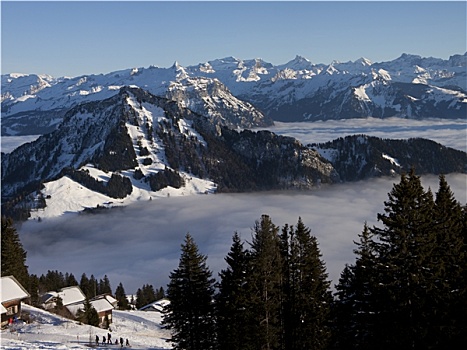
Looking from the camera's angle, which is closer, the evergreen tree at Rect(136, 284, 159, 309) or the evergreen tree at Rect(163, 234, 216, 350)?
the evergreen tree at Rect(163, 234, 216, 350)

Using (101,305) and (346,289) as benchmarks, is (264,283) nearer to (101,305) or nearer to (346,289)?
(346,289)

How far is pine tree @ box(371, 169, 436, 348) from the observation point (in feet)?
97.8

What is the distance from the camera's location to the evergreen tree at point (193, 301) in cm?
4409

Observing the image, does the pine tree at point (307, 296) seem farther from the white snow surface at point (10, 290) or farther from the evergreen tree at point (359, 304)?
the white snow surface at point (10, 290)

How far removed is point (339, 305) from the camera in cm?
4494

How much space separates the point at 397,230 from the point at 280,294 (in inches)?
518

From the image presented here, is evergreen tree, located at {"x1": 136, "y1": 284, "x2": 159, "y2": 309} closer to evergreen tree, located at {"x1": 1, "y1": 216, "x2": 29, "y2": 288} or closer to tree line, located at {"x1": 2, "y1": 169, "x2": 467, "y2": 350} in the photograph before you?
evergreen tree, located at {"x1": 1, "y1": 216, "x2": 29, "y2": 288}

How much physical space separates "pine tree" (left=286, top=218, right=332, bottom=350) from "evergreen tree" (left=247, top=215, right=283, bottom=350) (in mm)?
1919

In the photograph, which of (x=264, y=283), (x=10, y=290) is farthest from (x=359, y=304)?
(x=10, y=290)

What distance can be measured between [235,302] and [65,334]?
24395mm

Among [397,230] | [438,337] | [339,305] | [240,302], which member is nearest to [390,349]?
[438,337]

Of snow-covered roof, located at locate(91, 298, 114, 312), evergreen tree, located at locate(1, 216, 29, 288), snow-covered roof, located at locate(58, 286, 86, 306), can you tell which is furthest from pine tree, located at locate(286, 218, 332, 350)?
snow-covered roof, located at locate(58, 286, 86, 306)

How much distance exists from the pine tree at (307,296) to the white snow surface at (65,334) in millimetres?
16945

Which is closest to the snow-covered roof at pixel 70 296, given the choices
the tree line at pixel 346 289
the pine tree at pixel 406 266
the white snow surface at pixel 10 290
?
the white snow surface at pixel 10 290
